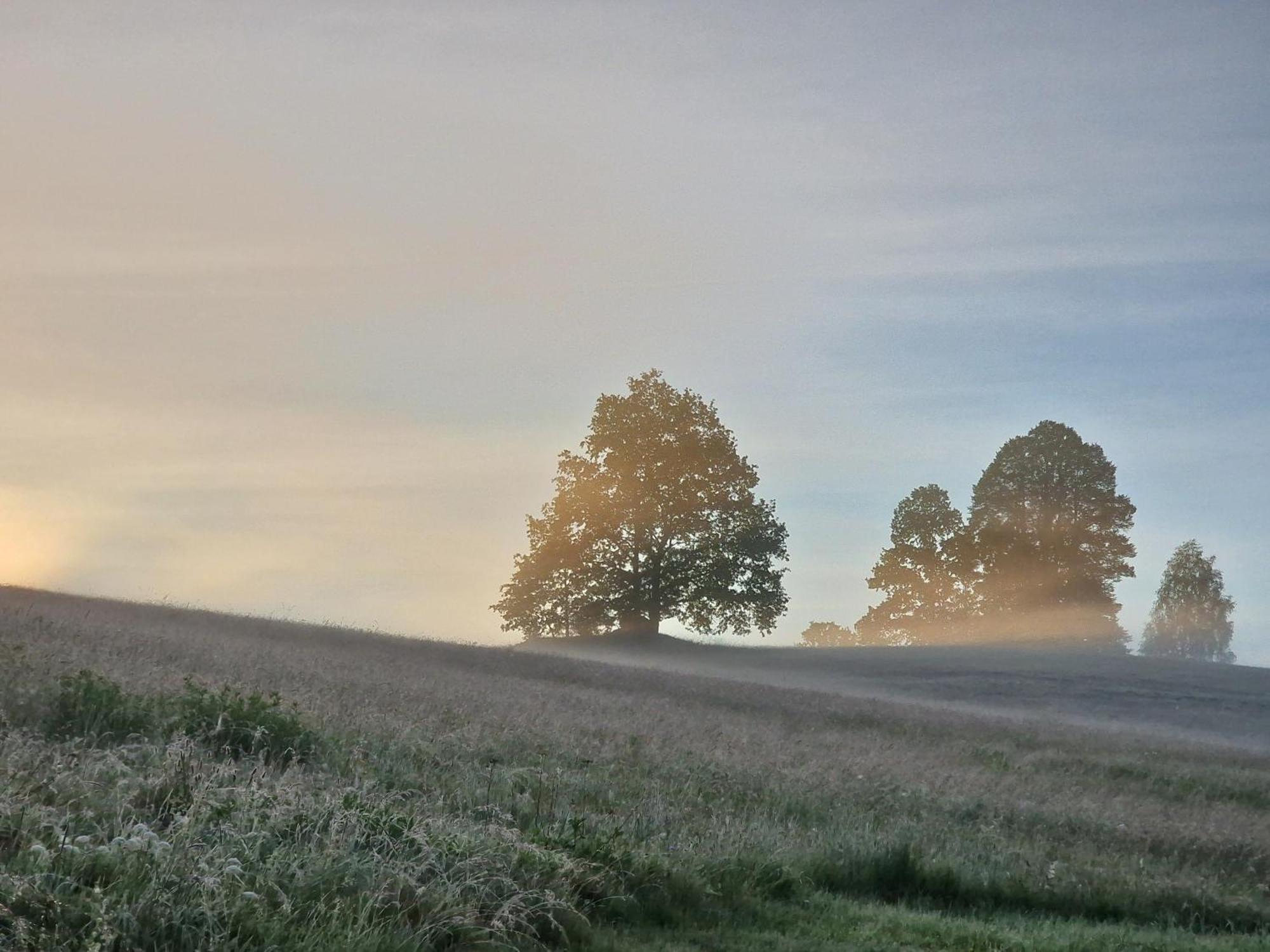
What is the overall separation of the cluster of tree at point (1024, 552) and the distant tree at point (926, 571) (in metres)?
0.05

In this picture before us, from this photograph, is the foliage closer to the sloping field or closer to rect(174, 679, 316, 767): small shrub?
rect(174, 679, 316, 767): small shrub

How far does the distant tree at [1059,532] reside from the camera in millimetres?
60844

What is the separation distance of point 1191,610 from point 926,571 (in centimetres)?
3008

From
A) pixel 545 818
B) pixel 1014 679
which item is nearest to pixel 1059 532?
pixel 1014 679

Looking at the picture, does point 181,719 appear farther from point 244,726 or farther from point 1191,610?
point 1191,610

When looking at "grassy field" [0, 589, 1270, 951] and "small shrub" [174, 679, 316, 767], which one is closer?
"grassy field" [0, 589, 1270, 951]

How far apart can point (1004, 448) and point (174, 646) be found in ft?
169

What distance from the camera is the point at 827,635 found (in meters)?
83.5

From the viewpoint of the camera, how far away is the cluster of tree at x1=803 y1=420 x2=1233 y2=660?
60.8 metres

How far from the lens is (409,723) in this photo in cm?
1508

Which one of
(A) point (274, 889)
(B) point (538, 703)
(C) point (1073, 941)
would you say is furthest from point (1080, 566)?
(A) point (274, 889)

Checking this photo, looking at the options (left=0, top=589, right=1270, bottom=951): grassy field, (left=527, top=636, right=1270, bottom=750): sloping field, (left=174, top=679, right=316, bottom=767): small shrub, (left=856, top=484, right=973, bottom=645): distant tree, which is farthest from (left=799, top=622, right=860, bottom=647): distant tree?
(left=174, top=679, right=316, bottom=767): small shrub

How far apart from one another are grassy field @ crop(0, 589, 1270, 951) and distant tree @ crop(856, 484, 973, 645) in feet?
130

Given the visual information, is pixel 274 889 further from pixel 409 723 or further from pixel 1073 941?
pixel 409 723
